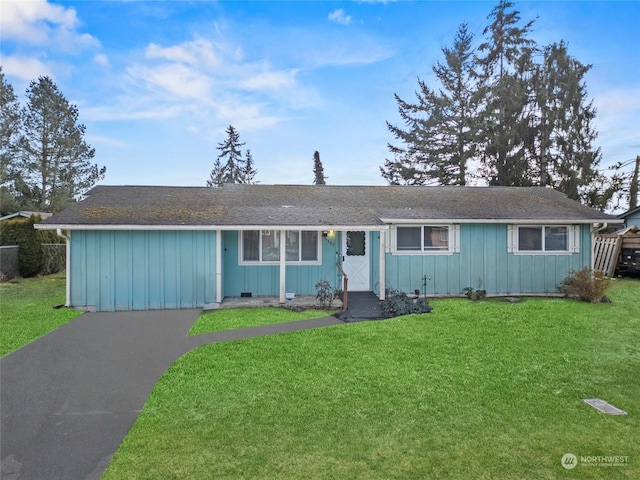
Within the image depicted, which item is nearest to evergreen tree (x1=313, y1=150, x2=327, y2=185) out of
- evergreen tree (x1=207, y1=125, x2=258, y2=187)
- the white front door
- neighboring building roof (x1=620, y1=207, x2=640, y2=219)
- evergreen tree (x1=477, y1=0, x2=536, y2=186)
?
evergreen tree (x1=207, y1=125, x2=258, y2=187)

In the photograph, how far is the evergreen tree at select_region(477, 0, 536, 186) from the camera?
72.7ft

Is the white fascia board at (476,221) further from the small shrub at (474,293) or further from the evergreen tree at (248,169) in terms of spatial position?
the evergreen tree at (248,169)

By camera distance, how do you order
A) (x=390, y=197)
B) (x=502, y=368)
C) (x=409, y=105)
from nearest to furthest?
(x=502, y=368) < (x=390, y=197) < (x=409, y=105)

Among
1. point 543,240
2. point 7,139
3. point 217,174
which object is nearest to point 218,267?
point 543,240

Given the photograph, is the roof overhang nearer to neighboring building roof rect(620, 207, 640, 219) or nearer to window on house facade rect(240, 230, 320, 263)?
window on house facade rect(240, 230, 320, 263)

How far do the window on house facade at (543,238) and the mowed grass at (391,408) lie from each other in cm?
407

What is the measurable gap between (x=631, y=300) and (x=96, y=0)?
17704 mm

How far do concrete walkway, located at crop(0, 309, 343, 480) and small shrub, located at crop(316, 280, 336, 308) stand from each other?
103 cm

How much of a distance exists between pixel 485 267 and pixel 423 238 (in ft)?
6.90

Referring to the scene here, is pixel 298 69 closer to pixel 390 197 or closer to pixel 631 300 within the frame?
pixel 390 197

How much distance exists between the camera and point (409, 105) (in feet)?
78.6

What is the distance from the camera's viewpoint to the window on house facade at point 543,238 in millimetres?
10234

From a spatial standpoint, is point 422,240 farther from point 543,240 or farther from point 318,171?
point 318,171

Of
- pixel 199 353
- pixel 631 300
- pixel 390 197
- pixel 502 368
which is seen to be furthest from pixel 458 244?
pixel 199 353
